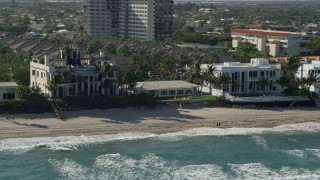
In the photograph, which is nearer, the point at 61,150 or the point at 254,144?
the point at 61,150

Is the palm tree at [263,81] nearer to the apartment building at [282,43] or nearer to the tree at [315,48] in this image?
the apartment building at [282,43]

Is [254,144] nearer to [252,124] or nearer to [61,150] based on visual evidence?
[252,124]

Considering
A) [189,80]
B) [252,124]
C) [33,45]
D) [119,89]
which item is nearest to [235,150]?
[252,124]

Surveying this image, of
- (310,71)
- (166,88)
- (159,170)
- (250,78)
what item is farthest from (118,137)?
(310,71)

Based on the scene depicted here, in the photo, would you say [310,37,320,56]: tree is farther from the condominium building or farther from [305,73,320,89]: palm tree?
[305,73,320,89]: palm tree

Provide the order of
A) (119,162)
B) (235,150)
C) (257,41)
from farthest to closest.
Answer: (257,41)
(235,150)
(119,162)

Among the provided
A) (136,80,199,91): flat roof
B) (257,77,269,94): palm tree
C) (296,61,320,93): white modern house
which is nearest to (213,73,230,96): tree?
(136,80,199,91): flat roof

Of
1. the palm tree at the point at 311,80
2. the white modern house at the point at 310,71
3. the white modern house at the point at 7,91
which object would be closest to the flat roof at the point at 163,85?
the palm tree at the point at 311,80
